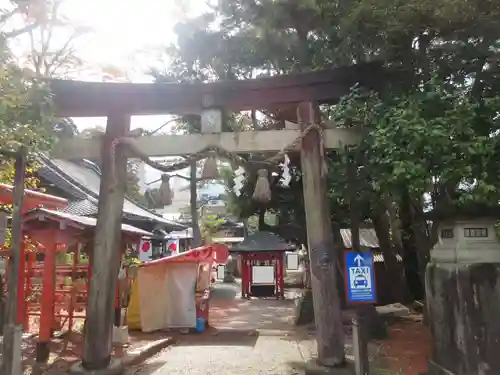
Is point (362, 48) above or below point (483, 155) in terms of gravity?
above

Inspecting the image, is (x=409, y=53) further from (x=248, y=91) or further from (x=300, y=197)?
(x=300, y=197)

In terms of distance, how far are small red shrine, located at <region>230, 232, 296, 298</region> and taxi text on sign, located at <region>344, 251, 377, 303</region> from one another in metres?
15.5

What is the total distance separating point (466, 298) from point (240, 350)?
5.55 meters

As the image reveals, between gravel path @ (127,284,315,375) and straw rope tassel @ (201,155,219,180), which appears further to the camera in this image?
gravel path @ (127,284,315,375)

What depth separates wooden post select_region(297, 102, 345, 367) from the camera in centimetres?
704

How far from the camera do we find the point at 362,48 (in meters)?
8.29

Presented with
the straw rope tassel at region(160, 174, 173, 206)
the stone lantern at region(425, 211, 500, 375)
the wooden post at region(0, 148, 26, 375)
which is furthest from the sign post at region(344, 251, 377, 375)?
the wooden post at region(0, 148, 26, 375)

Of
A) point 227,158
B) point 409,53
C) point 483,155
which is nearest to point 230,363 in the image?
point 227,158

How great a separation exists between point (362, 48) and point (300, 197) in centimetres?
583

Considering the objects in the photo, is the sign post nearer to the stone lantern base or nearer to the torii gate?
the torii gate

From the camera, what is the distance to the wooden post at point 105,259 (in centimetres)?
718

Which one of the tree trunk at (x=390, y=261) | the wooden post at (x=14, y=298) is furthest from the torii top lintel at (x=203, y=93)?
the tree trunk at (x=390, y=261)

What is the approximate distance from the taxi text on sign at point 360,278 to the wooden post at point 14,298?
14.7 ft

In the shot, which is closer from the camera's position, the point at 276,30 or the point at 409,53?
the point at 409,53
